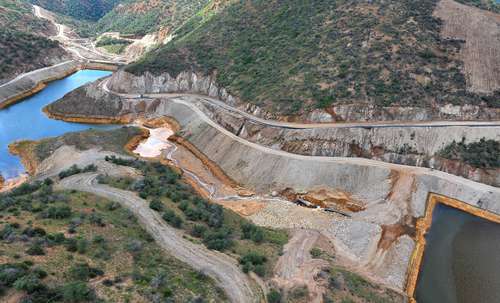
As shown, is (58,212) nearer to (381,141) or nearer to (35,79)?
(381,141)

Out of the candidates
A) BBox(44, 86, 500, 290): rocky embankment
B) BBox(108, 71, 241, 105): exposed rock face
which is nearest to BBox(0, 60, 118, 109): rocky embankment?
BBox(108, 71, 241, 105): exposed rock face

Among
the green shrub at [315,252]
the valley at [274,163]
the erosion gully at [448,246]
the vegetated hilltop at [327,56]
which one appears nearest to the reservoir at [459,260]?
the erosion gully at [448,246]

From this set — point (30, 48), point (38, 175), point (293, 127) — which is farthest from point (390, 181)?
point (30, 48)

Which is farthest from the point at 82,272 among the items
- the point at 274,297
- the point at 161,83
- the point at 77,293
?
the point at 161,83

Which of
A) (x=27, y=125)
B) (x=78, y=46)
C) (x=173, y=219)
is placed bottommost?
(x=173, y=219)

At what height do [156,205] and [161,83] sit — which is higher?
[161,83]

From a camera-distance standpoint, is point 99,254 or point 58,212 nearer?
point 99,254

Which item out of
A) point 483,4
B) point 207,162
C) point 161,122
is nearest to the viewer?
point 207,162

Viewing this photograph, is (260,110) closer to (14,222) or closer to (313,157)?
(313,157)
